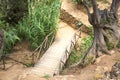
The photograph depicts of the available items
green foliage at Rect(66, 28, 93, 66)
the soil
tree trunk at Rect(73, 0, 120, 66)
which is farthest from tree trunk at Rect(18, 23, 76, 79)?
tree trunk at Rect(73, 0, 120, 66)

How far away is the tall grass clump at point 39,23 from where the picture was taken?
10.5 m

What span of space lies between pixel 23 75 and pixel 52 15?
13.9ft

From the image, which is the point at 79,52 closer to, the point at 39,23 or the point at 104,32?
the point at 39,23

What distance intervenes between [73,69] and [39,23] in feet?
11.7

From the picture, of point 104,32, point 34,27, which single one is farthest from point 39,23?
point 104,32

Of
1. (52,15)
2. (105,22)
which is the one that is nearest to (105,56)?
(105,22)

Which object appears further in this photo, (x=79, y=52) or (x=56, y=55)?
(x=79, y=52)

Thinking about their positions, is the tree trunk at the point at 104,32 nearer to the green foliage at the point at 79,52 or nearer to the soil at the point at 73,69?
the soil at the point at 73,69

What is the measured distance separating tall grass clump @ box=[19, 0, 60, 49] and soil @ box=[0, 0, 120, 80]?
1.40 feet

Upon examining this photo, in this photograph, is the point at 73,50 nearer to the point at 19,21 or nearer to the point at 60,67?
the point at 60,67

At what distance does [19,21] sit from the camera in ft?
36.6

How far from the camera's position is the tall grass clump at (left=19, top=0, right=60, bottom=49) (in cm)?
1050

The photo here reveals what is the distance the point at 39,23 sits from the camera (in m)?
10.6

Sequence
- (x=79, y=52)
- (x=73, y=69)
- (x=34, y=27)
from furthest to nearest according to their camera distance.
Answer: (x=34, y=27), (x=79, y=52), (x=73, y=69)
